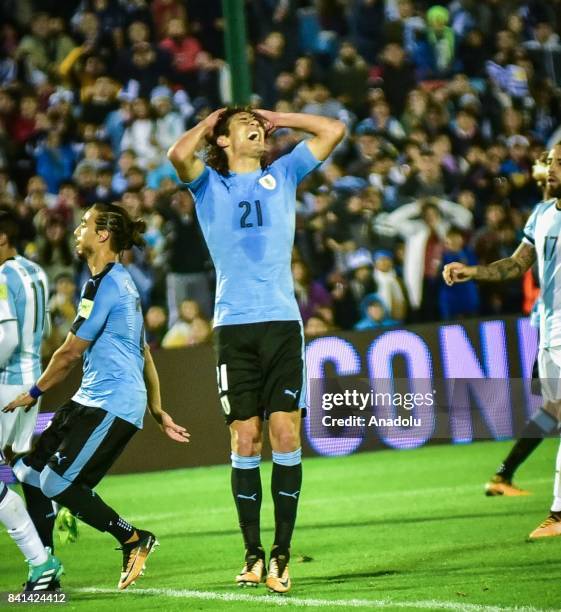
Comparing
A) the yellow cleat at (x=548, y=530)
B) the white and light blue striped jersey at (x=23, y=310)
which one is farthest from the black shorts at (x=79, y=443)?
the yellow cleat at (x=548, y=530)

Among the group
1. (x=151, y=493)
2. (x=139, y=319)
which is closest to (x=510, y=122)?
(x=151, y=493)

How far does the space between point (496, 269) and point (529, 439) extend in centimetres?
211

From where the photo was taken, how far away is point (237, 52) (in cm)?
991

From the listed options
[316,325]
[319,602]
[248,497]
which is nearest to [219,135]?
[248,497]

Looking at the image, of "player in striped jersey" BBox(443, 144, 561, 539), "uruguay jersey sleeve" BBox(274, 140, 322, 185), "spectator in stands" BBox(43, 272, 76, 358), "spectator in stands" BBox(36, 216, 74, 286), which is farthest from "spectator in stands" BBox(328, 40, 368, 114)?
"uruguay jersey sleeve" BBox(274, 140, 322, 185)

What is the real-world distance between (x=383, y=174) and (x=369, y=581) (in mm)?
9316

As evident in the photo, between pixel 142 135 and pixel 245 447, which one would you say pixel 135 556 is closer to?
Answer: pixel 245 447

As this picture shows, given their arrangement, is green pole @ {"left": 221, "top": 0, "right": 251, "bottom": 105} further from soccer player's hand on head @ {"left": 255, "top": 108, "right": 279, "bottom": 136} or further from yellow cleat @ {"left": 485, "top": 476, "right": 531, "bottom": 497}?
yellow cleat @ {"left": 485, "top": 476, "right": 531, "bottom": 497}

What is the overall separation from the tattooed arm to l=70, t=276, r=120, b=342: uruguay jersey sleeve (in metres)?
1.82

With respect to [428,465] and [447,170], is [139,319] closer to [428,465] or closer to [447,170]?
[428,465]

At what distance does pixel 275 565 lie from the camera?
667cm

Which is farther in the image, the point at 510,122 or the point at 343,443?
the point at 510,122

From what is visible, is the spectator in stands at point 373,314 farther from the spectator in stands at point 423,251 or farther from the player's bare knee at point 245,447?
the player's bare knee at point 245,447

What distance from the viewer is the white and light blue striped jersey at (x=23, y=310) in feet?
24.2
